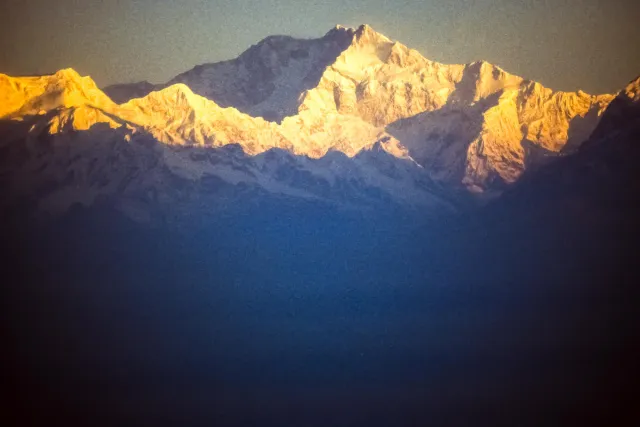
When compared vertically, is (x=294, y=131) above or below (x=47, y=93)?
above

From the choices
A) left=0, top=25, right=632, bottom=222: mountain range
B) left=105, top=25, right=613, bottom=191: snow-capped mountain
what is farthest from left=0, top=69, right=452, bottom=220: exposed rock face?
left=105, top=25, right=613, bottom=191: snow-capped mountain

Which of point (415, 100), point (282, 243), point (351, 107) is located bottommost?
point (282, 243)

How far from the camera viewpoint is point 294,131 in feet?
153

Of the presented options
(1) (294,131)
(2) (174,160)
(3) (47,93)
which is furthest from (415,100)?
(3) (47,93)

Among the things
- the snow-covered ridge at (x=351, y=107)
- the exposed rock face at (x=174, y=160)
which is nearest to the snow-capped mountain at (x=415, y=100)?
the snow-covered ridge at (x=351, y=107)

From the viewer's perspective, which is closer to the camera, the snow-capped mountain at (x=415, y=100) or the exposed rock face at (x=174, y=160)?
the exposed rock face at (x=174, y=160)

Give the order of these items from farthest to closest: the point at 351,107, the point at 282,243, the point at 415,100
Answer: the point at 351,107
the point at 415,100
the point at 282,243

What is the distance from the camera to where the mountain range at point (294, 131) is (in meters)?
38.8

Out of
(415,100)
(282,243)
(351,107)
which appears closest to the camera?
(282,243)

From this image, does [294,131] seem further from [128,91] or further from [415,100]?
[128,91]

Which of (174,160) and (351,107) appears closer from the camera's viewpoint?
(174,160)

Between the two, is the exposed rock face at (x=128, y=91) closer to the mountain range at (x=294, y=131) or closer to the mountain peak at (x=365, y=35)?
the mountain range at (x=294, y=131)

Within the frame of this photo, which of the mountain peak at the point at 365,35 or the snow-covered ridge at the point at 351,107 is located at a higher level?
the mountain peak at the point at 365,35

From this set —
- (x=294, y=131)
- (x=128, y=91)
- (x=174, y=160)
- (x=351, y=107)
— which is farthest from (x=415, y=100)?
(x=128, y=91)
